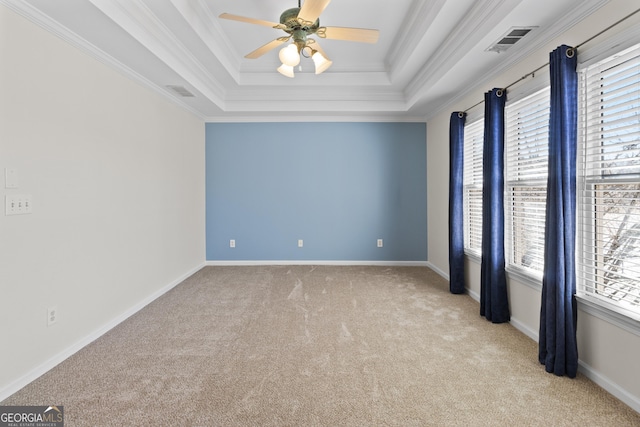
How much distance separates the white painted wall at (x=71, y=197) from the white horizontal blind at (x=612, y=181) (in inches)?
149

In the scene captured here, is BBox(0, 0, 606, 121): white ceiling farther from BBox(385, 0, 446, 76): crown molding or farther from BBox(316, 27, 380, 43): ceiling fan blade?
BBox(316, 27, 380, 43): ceiling fan blade

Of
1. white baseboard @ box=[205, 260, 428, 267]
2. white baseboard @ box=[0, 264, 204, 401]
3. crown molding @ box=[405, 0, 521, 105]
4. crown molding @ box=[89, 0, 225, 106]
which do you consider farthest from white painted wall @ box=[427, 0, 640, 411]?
white baseboard @ box=[0, 264, 204, 401]

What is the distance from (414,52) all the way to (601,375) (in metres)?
3.19

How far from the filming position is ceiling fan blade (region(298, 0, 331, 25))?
2152 mm

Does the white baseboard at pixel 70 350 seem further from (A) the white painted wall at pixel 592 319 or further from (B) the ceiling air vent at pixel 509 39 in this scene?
(B) the ceiling air vent at pixel 509 39

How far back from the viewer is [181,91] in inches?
156

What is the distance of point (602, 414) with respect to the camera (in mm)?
1804

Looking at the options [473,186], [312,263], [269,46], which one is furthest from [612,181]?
[312,263]

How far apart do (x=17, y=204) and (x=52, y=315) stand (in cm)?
85

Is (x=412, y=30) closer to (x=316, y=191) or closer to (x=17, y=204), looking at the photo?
(x=316, y=191)

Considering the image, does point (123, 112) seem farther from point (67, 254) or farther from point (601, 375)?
point (601, 375)

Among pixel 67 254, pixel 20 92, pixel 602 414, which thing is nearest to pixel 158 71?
pixel 20 92

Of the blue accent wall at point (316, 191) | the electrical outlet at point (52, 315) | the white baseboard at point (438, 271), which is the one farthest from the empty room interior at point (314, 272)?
the blue accent wall at point (316, 191)

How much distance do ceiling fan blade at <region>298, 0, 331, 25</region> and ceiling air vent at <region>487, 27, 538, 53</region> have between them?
1519 mm
